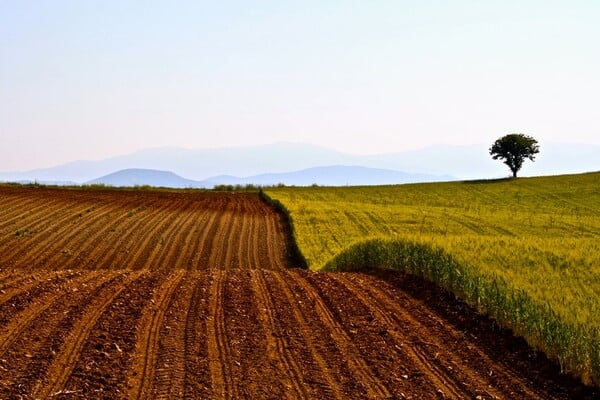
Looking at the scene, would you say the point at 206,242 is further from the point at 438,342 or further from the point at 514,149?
the point at 514,149

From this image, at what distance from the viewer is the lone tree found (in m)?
95.9

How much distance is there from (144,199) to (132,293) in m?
45.4

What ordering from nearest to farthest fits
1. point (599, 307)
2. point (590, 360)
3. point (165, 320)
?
point (590, 360)
point (599, 307)
point (165, 320)

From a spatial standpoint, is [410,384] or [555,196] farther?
[555,196]

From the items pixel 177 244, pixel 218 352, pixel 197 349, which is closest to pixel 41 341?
pixel 197 349

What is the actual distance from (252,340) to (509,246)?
36.5 feet

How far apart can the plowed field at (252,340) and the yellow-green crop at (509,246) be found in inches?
21.5

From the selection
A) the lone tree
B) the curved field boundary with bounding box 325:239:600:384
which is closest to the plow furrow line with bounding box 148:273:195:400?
the curved field boundary with bounding box 325:239:600:384

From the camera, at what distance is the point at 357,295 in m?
15.4

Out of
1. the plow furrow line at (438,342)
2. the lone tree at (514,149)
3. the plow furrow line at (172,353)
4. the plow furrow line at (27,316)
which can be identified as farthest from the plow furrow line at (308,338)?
the lone tree at (514,149)

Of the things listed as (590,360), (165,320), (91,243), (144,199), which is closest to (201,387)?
(165,320)

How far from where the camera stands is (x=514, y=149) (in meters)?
96.2

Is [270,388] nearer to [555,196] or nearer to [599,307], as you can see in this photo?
[599,307]

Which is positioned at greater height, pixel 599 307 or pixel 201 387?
pixel 599 307
